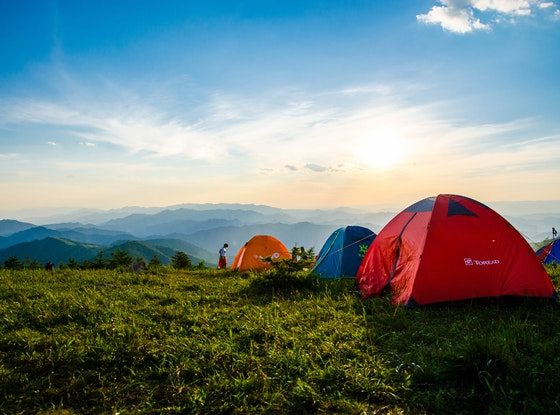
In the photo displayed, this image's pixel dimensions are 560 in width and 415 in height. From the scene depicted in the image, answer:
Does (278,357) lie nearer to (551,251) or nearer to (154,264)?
(154,264)

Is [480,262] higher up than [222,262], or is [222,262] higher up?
[480,262]

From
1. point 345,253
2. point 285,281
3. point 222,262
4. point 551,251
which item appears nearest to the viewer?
point 285,281

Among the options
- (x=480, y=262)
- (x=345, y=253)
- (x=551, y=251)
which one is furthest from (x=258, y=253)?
(x=551, y=251)

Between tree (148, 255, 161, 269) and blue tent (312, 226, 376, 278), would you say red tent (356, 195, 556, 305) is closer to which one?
blue tent (312, 226, 376, 278)

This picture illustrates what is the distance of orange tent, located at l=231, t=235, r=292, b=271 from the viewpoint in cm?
2148

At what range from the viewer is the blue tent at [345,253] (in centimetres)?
1533

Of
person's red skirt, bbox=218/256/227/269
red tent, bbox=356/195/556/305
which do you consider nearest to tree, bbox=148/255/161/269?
person's red skirt, bbox=218/256/227/269

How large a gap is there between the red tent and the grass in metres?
0.46

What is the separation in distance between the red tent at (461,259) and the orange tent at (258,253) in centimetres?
1152

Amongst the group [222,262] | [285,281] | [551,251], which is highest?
[551,251]

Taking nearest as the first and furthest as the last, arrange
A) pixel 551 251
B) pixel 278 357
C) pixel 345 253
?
pixel 278 357, pixel 345 253, pixel 551 251

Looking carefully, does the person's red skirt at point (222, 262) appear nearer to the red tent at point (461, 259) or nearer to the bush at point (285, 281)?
the bush at point (285, 281)

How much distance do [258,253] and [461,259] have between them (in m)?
14.0

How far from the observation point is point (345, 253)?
15.6 meters
